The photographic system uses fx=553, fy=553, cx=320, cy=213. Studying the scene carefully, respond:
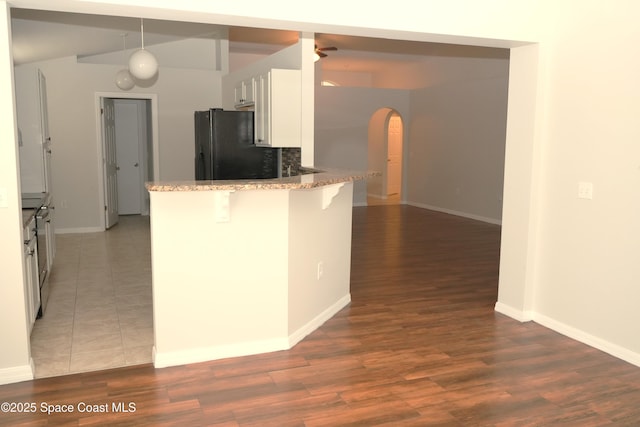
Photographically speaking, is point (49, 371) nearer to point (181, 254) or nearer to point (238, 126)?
point (181, 254)

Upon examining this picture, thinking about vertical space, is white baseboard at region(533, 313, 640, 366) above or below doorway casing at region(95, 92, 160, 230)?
below

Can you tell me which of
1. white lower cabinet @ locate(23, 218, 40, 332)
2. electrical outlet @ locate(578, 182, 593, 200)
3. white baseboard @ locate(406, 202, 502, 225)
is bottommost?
white baseboard @ locate(406, 202, 502, 225)

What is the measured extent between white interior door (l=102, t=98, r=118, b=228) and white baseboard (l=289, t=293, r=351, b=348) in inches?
202

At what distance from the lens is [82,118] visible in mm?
8109

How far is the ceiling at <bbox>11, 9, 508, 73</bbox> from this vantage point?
575 centimetres

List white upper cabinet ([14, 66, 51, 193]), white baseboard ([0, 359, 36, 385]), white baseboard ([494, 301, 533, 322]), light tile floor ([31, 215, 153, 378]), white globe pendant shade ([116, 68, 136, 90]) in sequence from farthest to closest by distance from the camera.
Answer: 1. white globe pendant shade ([116, 68, 136, 90])
2. white upper cabinet ([14, 66, 51, 193])
3. white baseboard ([494, 301, 533, 322])
4. light tile floor ([31, 215, 153, 378])
5. white baseboard ([0, 359, 36, 385])

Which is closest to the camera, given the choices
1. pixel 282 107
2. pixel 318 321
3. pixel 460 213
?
pixel 318 321

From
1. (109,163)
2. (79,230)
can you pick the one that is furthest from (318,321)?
(109,163)

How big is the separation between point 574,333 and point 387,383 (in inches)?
65.0

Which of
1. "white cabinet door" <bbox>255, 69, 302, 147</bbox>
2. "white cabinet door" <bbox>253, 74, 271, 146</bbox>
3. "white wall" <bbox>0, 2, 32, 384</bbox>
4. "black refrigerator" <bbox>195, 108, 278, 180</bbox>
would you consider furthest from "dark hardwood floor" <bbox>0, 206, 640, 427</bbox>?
"black refrigerator" <bbox>195, 108, 278, 180</bbox>

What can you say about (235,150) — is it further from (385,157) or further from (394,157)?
(394,157)

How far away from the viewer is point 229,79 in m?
8.41

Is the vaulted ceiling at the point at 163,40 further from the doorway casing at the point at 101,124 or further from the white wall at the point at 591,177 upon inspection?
the white wall at the point at 591,177

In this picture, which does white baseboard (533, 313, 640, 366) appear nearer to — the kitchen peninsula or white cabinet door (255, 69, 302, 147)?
the kitchen peninsula
